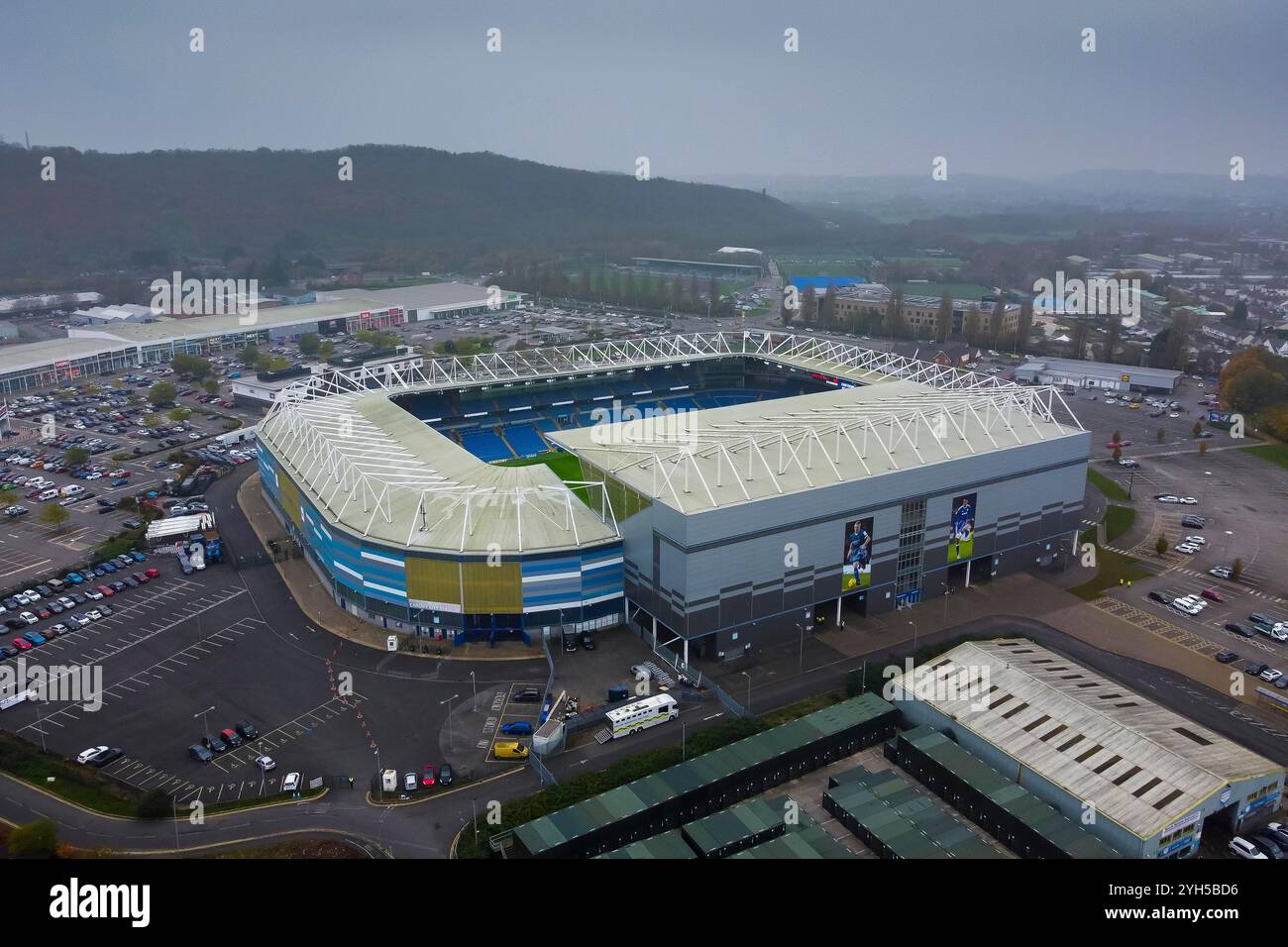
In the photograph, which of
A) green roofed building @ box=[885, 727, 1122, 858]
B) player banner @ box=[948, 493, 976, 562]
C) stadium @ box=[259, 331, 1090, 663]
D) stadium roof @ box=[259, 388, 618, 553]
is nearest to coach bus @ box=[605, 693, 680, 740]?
stadium @ box=[259, 331, 1090, 663]


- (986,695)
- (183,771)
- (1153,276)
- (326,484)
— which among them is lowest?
(183,771)

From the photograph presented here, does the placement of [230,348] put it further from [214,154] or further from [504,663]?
[214,154]

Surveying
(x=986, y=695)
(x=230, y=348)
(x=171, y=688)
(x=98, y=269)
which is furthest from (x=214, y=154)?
(x=986, y=695)

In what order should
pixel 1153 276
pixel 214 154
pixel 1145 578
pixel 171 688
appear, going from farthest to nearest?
pixel 214 154 → pixel 1153 276 → pixel 1145 578 → pixel 171 688

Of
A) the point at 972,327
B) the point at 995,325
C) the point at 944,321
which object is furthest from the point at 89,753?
the point at 972,327

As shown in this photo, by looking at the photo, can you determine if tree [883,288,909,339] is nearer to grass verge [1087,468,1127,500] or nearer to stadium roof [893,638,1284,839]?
grass verge [1087,468,1127,500]

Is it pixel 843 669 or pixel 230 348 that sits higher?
pixel 230 348

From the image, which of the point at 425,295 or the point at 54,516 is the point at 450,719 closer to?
the point at 54,516
